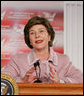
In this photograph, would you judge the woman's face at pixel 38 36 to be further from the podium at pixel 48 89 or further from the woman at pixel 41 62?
the podium at pixel 48 89

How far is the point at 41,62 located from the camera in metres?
1.74

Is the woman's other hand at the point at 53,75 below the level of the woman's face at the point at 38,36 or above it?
below

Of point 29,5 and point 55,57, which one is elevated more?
point 29,5

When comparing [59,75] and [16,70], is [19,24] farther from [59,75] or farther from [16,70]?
[59,75]

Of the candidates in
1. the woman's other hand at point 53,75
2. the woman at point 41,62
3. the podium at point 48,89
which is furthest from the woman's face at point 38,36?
the podium at point 48,89

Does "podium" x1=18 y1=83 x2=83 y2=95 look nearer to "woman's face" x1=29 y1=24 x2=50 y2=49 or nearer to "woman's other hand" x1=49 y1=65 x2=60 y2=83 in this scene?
"woman's other hand" x1=49 y1=65 x2=60 y2=83

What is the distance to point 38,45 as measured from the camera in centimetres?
173

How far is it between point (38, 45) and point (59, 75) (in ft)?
0.84

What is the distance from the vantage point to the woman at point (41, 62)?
171 centimetres

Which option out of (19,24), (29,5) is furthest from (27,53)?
(29,5)

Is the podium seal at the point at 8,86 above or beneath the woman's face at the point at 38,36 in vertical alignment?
beneath

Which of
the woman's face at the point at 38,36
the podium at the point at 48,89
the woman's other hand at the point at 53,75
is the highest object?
the woman's face at the point at 38,36

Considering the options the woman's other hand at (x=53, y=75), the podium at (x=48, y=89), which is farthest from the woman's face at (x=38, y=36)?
the podium at (x=48, y=89)

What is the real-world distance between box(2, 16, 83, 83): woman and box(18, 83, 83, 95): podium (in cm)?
4
